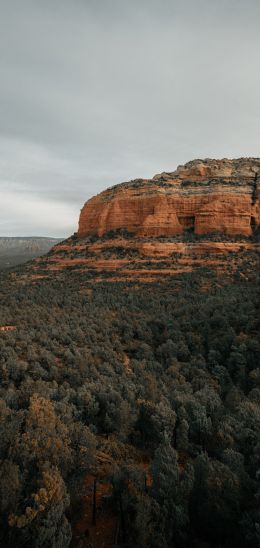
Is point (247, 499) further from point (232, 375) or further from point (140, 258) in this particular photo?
point (140, 258)

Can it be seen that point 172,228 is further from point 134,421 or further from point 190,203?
point 134,421

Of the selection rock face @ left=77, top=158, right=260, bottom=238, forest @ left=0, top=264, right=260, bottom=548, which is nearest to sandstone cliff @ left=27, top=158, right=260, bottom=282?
rock face @ left=77, top=158, right=260, bottom=238

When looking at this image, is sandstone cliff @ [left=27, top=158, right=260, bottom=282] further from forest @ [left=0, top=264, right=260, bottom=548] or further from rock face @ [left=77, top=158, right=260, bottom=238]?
forest @ [left=0, top=264, right=260, bottom=548]

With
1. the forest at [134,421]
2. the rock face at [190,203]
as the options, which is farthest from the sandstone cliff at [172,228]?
the forest at [134,421]

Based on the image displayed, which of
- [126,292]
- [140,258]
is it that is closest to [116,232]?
[140,258]

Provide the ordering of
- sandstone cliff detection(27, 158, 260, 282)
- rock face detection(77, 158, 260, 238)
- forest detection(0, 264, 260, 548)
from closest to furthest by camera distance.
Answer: forest detection(0, 264, 260, 548) < sandstone cliff detection(27, 158, 260, 282) < rock face detection(77, 158, 260, 238)

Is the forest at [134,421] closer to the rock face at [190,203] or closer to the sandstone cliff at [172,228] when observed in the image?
the sandstone cliff at [172,228]
